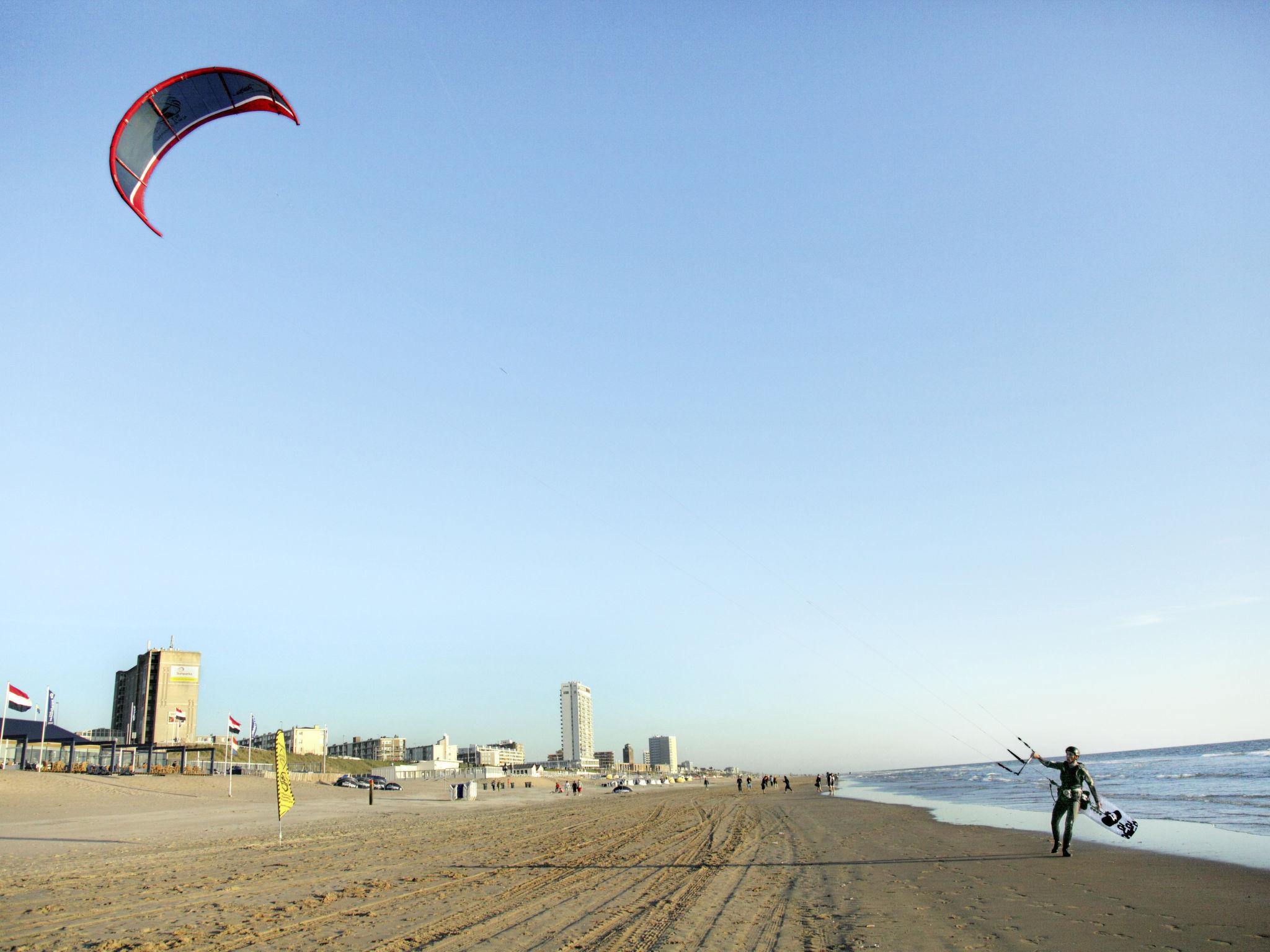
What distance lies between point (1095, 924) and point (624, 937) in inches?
194

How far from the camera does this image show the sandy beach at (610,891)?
7.61 metres

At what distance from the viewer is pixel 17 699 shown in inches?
1458

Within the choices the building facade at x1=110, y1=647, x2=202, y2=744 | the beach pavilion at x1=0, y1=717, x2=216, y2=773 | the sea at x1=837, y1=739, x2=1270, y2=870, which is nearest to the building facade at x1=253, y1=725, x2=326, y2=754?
the building facade at x1=110, y1=647, x2=202, y2=744

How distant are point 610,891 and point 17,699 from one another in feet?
132

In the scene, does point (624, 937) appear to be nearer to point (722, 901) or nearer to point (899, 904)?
point (722, 901)

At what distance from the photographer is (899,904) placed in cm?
919

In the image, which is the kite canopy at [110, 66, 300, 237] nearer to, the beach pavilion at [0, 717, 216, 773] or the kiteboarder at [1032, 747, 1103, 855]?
the kiteboarder at [1032, 747, 1103, 855]

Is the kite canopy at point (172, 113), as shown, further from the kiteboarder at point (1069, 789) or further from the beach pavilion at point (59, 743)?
the beach pavilion at point (59, 743)

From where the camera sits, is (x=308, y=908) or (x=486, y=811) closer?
(x=308, y=908)

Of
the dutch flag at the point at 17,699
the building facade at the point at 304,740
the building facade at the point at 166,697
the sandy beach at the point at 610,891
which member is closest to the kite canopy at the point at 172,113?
the sandy beach at the point at 610,891

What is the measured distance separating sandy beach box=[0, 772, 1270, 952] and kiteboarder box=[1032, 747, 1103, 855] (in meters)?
0.55

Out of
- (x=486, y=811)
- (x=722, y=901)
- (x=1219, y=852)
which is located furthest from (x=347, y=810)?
(x=1219, y=852)

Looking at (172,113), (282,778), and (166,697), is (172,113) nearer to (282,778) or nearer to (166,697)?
(282,778)

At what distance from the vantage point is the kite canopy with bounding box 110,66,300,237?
1067cm
